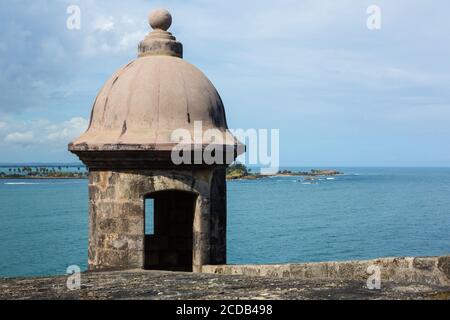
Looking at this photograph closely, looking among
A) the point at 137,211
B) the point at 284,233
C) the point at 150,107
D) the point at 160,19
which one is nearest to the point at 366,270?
the point at 137,211

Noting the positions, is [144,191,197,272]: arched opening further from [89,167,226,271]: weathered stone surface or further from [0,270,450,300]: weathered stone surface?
[0,270,450,300]: weathered stone surface

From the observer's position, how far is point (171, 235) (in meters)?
9.18

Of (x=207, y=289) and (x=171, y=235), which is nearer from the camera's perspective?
(x=207, y=289)

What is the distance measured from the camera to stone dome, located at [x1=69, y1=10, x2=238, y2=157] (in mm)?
6777

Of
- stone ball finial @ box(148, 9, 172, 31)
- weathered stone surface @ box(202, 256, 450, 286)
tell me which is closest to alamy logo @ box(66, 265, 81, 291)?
weathered stone surface @ box(202, 256, 450, 286)

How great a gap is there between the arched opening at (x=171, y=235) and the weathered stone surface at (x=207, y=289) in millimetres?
3696

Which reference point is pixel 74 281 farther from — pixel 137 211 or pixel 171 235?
pixel 171 235

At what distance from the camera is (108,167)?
6871mm

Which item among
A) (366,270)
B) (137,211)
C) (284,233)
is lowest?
(284,233)

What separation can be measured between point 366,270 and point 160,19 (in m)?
3.54

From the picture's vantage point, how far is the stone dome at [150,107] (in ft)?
22.2

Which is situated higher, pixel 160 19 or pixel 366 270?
pixel 160 19

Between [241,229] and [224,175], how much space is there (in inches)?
1506

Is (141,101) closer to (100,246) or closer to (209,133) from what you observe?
(209,133)
